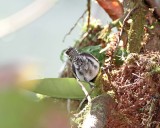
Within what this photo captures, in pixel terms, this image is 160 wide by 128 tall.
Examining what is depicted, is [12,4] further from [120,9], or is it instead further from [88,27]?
[120,9]

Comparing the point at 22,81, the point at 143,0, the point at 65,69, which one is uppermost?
the point at 22,81

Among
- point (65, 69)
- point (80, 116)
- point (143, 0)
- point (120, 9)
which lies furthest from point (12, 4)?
point (80, 116)

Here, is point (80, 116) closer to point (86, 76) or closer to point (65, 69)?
point (86, 76)

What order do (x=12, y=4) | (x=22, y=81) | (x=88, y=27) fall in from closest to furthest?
(x=22, y=81) → (x=88, y=27) → (x=12, y=4)

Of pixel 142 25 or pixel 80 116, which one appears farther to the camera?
pixel 142 25

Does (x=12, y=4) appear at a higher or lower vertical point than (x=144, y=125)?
higher

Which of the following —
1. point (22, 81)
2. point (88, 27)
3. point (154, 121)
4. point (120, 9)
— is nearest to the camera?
point (22, 81)
